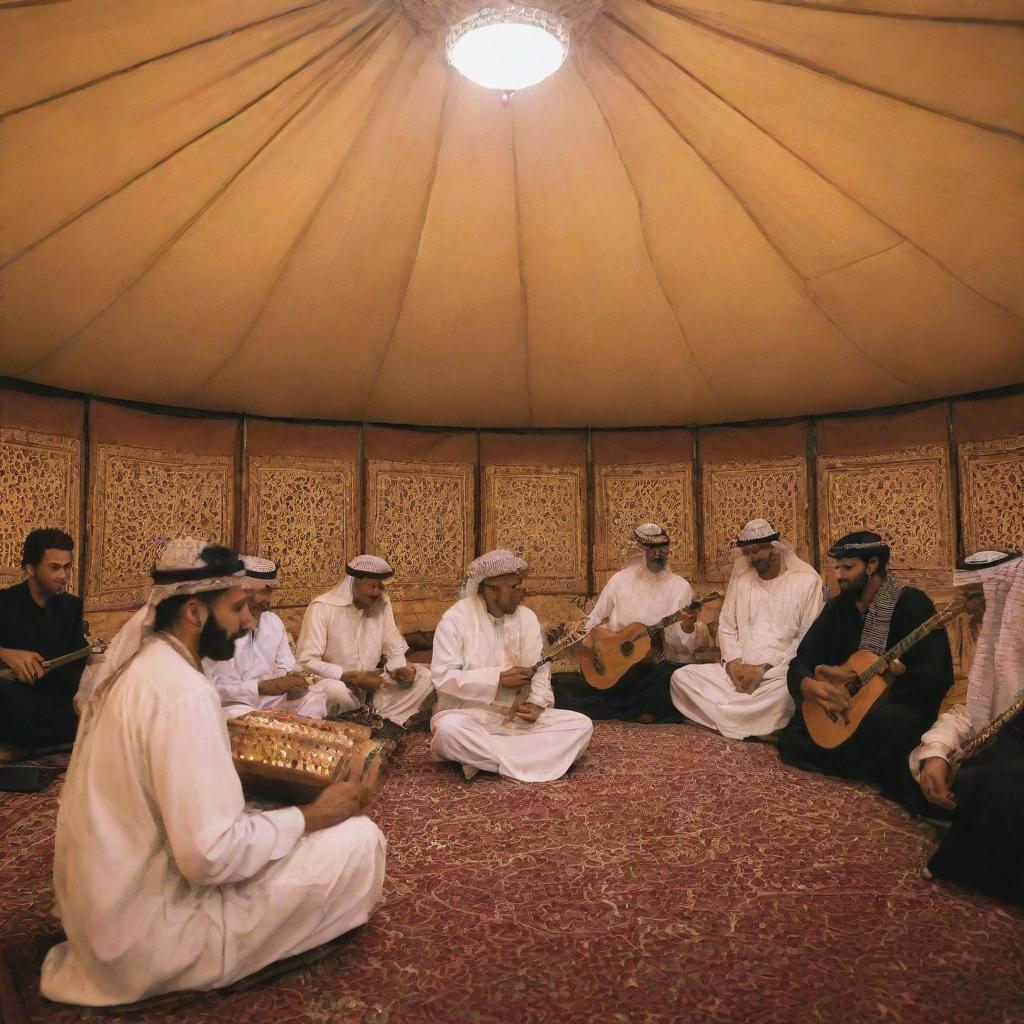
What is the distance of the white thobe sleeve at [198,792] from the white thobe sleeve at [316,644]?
3.13 metres

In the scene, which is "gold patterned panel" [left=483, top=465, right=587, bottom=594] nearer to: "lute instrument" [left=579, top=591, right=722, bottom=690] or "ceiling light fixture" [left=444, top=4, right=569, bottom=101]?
"lute instrument" [left=579, top=591, right=722, bottom=690]

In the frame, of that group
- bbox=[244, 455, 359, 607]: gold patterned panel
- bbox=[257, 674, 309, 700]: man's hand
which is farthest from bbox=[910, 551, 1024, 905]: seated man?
bbox=[244, 455, 359, 607]: gold patterned panel

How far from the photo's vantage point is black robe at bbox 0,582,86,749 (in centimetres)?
438

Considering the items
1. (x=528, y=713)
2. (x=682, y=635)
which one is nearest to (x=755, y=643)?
(x=682, y=635)

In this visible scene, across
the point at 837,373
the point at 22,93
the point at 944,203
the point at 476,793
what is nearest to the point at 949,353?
the point at 837,373

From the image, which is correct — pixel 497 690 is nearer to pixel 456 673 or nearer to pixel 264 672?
pixel 456 673

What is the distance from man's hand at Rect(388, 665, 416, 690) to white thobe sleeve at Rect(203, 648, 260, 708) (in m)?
1.02

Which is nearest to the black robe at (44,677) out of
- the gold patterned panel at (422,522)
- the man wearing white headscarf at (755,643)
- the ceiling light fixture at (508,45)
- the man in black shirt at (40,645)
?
the man in black shirt at (40,645)

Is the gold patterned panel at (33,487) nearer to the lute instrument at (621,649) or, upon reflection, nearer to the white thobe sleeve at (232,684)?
the white thobe sleeve at (232,684)

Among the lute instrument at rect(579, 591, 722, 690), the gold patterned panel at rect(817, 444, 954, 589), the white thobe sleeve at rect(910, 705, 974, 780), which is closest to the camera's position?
the white thobe sleeve at rect(910, 705, 974, 780)

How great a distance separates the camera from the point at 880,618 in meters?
4.50

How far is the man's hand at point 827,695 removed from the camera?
4.30 meters

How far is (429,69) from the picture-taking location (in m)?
3.89

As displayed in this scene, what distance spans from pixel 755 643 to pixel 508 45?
394 cm
